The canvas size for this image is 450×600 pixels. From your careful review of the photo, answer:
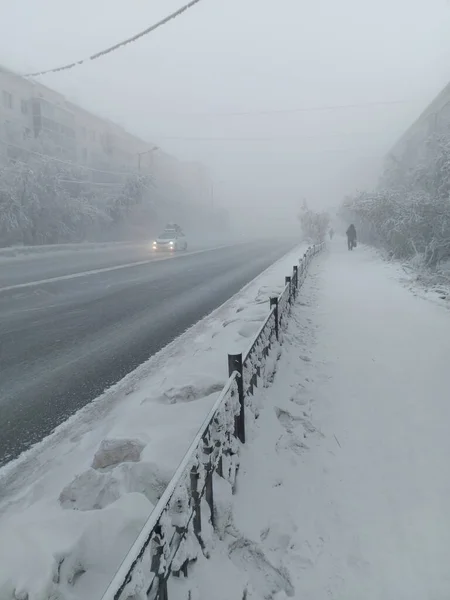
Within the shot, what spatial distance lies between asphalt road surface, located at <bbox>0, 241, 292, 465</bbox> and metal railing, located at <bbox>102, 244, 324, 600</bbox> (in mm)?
1978

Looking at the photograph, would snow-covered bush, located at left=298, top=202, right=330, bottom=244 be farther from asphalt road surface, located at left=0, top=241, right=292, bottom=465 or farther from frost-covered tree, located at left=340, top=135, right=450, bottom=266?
asphalt road surface, located at left=0, top=241, right=292, bottom=465

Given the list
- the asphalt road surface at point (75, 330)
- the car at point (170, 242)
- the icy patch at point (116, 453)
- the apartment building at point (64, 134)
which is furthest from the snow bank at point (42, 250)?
the icy patch at point (116, 453)

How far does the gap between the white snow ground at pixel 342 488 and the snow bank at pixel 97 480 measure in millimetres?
431

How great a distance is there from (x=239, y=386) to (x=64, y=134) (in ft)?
171

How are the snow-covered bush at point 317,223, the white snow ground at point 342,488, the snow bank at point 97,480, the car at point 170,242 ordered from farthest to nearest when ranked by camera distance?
the snow-covered bush at point 317,223 < the car at point 170,242 < the white snow ground at point 342,488 < the snow bank at point 97,480

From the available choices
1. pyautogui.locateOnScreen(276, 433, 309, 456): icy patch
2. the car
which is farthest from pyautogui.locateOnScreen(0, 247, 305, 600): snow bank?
the car

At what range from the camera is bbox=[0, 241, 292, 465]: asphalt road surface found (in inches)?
182

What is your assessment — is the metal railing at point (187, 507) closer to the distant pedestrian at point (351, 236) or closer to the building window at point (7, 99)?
the distant pedestrian at point (351, 236)

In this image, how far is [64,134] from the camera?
157ft

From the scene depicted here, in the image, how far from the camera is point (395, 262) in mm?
19734

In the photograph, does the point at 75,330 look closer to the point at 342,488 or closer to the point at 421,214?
the point at 342,488

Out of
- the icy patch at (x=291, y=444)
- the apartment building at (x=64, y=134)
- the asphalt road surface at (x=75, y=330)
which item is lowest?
the icy patch at (x=291, y=444)

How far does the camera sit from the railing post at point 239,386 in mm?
3518

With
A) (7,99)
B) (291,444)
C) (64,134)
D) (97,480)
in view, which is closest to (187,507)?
(97,480)
